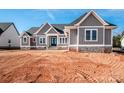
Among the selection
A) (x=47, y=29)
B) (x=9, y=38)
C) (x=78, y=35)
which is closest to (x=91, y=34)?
(x=78, y=35)

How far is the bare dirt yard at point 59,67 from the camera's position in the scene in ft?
27.6

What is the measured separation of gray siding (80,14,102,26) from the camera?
8.45m

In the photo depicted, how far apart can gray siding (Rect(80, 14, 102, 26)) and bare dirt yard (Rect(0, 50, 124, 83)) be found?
1.68 ft

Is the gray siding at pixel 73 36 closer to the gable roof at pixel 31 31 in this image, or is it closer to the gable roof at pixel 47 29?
the gable roof at pixel 47 29

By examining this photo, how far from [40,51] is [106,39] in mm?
1140

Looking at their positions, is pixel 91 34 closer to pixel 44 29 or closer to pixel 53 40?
pixel 53 40

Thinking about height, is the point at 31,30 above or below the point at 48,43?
above

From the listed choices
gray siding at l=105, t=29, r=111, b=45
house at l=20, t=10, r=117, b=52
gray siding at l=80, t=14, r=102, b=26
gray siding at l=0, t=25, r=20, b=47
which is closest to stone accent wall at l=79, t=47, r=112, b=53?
house at l=20, t=10, r=117, b=52

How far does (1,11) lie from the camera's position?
839 centimetres

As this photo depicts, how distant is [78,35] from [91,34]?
0.72ft

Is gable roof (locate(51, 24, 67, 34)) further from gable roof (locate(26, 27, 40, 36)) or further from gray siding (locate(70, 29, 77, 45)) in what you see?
gable roof (locate(26, 27, 40, 36))

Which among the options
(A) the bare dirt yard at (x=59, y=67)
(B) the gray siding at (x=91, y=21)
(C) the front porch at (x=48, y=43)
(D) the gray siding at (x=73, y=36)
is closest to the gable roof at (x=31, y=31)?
(C) the front porch at (x=48, y=43)

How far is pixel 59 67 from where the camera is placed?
27.8 ft
